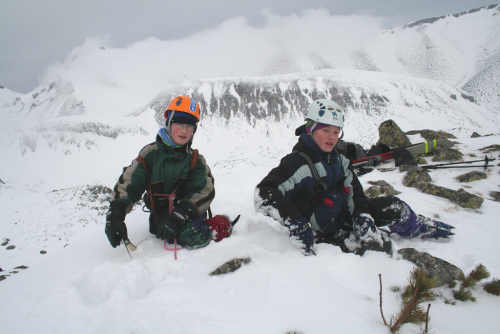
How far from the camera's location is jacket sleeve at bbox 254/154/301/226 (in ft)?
8.57

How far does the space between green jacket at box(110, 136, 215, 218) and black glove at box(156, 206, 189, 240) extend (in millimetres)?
114

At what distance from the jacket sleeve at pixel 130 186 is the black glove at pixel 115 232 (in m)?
0.25

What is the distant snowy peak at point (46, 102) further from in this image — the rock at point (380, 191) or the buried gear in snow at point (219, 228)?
the rock at point (380, 191)

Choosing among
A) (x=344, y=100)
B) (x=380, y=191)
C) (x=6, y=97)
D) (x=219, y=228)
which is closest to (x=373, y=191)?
(x=380, y=191)

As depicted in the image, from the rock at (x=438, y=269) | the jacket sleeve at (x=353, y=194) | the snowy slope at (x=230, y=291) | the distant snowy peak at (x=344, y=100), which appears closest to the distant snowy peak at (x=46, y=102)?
the distant snowy peak at (x=344, y=100)

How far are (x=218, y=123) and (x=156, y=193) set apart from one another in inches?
1387

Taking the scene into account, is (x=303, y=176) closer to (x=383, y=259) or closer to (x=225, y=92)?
(x=383, y=259)

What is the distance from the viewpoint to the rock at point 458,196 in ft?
13.3

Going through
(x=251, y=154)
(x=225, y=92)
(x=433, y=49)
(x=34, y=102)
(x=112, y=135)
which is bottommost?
(x=251, y=154)

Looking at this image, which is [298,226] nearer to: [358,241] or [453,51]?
[358,241]

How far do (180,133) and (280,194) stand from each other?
1.66m

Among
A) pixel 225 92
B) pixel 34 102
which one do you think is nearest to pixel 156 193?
pixel 225 92

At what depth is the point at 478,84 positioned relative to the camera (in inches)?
2132

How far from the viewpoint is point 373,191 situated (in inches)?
203
